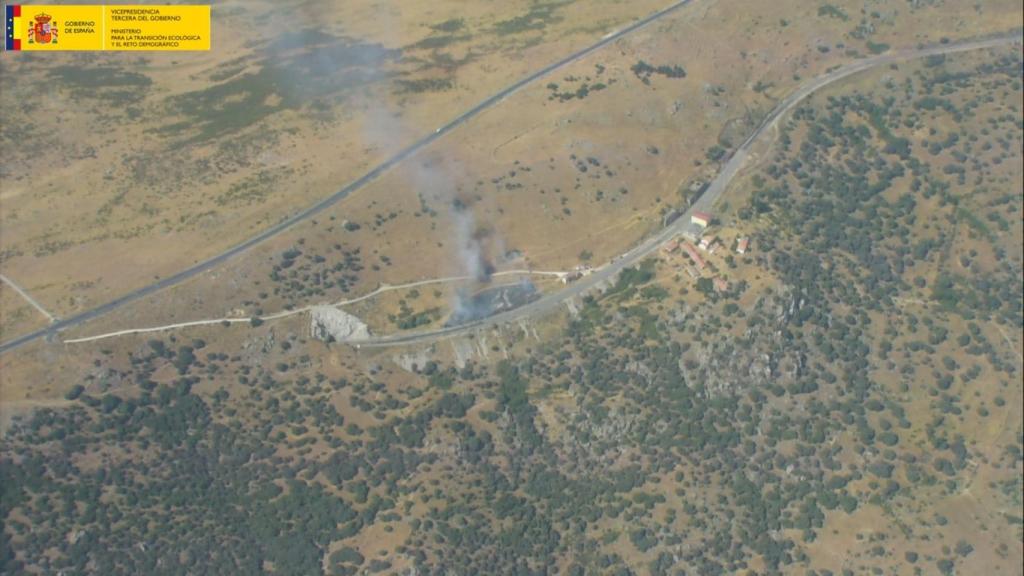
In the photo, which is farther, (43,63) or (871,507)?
(43,63)

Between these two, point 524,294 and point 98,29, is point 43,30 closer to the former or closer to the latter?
point 98,29

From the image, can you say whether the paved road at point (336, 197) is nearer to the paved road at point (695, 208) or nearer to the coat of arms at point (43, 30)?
the paved road at point (695, 208)

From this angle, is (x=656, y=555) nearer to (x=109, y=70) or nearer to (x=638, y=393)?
(x=638, y=393)

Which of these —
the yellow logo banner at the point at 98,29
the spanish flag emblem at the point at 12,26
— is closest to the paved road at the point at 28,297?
the yellow logo banner at the point at 98,29

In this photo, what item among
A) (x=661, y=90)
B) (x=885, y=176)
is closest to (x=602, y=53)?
(x=661, y=90)

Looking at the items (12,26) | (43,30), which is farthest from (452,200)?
(12,26)

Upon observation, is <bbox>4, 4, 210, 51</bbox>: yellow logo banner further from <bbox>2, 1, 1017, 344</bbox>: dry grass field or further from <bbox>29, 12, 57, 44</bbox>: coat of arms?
<bbox>2, 1, 1017, 344</bbox>: dry grass field
